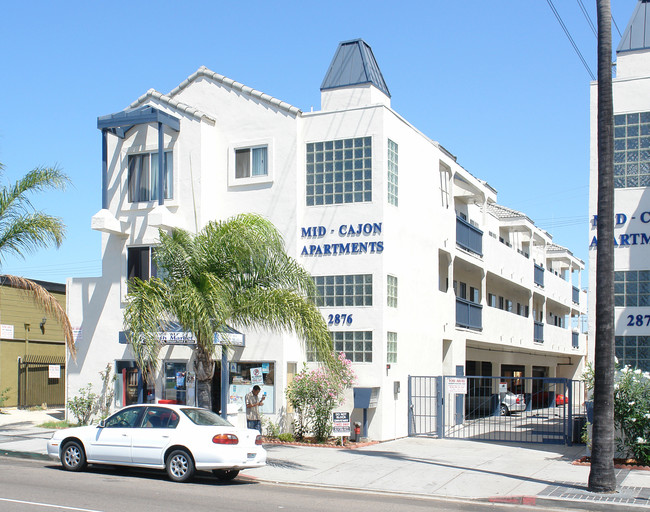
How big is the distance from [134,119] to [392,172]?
773 centimetres

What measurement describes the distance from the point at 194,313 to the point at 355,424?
7.04 m

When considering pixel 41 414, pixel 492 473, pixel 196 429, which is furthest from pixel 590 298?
pixel 41 414

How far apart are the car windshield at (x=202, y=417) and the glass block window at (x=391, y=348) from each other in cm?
784

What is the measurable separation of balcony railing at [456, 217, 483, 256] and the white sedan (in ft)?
53.0

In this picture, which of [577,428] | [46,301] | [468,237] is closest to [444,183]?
[468,237]

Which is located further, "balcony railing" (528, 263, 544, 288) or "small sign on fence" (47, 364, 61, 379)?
"balcony railing" (528, 263, 544, 288)

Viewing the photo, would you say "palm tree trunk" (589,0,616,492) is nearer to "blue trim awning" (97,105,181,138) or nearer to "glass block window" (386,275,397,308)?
"glass block window" (386,275,397,308)

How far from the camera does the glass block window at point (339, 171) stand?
2211 cm

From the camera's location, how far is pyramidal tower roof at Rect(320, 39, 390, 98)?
23.6 meters

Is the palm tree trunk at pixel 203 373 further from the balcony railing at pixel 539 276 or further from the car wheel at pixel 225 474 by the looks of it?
the balcony railing at pixel 539 276

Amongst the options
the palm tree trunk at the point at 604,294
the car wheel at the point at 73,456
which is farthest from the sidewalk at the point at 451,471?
the car wheel at the point at 73,456

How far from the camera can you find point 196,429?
45.9ft

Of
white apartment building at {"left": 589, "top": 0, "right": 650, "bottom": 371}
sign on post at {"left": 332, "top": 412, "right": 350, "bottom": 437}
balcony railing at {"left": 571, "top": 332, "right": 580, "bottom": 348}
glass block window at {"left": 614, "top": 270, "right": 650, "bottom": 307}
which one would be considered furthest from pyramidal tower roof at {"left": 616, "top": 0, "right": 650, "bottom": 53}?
balcony railing at {"left": 571, "top": 332, "right": 580, "bottom": 348}

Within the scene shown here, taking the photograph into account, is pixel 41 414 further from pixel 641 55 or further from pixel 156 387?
pixel 641 55
